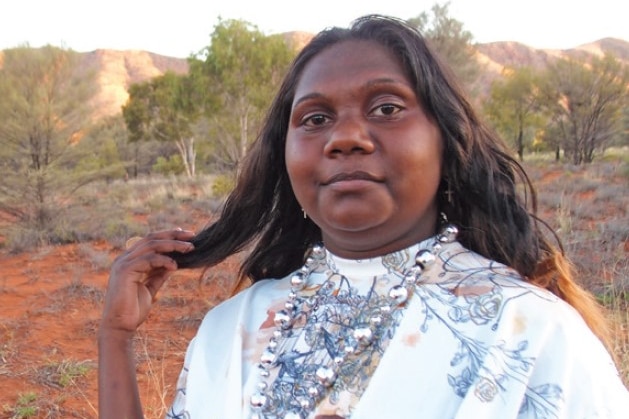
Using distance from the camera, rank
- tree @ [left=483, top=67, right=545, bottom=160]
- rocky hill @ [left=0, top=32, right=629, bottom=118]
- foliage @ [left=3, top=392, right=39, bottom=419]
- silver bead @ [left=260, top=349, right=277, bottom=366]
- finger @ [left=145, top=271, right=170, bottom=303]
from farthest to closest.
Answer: rocky hill @ [left=0, top=32, right=629, bottom=118], tree @ [left=483, top=67, right=545, bottom=160], foliage @ [left=3, top=392, right=39, bottom=419], finger @ [left=145, top=271, right=170, bottom=303], silver bead @ [left=260, top=349, right=277, bottom=366]

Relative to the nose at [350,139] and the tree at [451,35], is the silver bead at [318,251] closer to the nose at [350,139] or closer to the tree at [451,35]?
the nose at [350,139]

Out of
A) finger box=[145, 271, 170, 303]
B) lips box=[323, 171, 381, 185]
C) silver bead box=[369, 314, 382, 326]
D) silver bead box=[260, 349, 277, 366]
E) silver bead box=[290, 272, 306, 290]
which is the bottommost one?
silver bead box=[260, 349, 277, 366]

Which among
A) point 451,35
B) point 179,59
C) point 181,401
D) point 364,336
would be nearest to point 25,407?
point 181,401

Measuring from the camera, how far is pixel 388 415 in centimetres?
105

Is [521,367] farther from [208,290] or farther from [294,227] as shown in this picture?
[208,290]

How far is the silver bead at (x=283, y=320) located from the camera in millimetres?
1380

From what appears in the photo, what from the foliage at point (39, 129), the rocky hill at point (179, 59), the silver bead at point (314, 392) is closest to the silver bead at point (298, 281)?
the silver bead at point (314, 392)

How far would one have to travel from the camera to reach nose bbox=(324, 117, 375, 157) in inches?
47.3

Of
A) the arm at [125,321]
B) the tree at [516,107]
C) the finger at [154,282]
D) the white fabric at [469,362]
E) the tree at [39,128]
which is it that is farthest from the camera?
the tree at [516,107]

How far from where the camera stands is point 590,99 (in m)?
21.4

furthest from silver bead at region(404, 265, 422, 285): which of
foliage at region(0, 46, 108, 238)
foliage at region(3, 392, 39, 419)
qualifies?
foliage at region(0, 46, 108, 238)

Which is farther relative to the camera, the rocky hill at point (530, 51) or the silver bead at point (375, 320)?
the rocky hill at point (530, 51)

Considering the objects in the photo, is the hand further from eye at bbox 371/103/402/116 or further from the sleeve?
eye at bbox 371/103/402/116

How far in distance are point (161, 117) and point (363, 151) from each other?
81.3 feet
